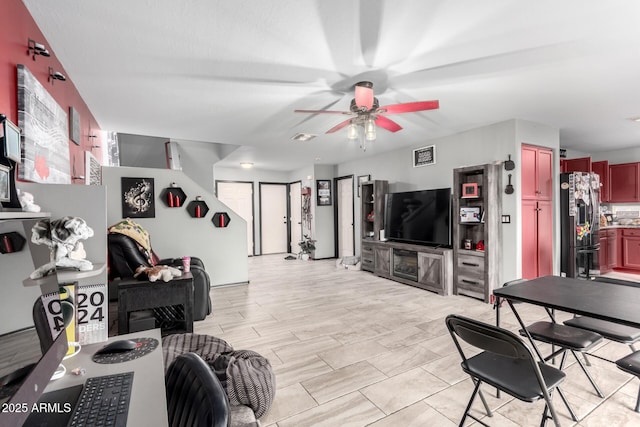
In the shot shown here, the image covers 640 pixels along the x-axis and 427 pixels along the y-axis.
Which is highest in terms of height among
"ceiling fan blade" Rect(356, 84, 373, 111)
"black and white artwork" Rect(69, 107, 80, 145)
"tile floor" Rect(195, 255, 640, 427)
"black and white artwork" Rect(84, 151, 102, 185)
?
"ceiling fan blade" Rect(356, 84, 373, 111)

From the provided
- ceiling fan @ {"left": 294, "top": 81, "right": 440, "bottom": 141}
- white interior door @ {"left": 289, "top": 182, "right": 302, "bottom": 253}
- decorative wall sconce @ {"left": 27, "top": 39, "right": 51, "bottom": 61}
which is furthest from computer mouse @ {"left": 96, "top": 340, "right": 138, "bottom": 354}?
white interior door @ {"left": 289, "top": 182, "right": 302, "bottom": 253}

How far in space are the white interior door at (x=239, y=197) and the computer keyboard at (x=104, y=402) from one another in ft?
23.9

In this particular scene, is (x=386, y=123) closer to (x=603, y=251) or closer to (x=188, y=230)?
(x=188, y=230)

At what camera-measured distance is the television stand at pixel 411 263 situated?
14.8 feet

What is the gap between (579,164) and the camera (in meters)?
5.50

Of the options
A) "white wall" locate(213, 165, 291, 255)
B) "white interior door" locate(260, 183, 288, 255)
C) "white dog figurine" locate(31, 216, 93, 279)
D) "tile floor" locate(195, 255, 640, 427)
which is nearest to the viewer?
"white dog figurine" locate(31, 216, 93, 279)

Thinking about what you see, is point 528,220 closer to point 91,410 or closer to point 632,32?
point 632,32

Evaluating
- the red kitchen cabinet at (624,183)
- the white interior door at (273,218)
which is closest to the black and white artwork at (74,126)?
the white interior door at (273,218)

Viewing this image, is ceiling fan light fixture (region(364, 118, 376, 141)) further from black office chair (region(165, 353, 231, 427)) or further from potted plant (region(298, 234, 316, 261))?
potted plant (region(298, 234, 316, 261))

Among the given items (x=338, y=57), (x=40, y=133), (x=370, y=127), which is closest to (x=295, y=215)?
(x=370, y=127)

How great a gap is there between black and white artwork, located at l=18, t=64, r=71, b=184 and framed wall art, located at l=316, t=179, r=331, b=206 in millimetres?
5750

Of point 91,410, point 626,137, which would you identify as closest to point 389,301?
point 91,410

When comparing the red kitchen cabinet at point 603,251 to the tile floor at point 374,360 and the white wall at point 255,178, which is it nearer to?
the tile floor at point 374,360

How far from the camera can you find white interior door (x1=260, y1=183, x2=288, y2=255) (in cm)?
879
